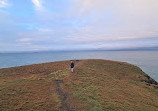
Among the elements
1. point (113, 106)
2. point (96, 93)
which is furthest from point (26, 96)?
point (113, 106)

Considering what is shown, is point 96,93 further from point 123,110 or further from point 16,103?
point 16,103

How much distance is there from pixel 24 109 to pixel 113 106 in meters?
9.72

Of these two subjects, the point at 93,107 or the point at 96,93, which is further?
the point at 96,93

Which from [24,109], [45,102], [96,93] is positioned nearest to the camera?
[24,109]

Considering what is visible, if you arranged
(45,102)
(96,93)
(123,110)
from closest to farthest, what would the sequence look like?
(123,110)
(45,102)
(96,93)

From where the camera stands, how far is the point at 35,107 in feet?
28.8

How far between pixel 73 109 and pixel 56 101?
250cm

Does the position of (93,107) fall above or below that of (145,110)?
above

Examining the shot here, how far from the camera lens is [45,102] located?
9.74 meters

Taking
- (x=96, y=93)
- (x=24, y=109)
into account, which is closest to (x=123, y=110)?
(x=96, y=93)

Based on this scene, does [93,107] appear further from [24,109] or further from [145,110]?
[24,109]

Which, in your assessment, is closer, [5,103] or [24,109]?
[24,109]

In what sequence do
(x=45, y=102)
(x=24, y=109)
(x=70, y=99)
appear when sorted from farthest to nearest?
(x=70, y=99)
(x=45, y=102)
(x=24, y=109)

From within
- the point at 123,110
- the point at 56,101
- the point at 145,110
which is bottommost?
the point at 145,110
